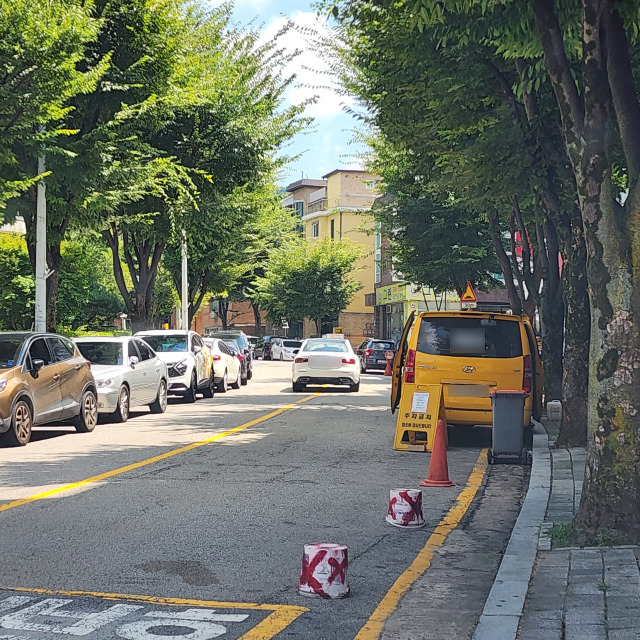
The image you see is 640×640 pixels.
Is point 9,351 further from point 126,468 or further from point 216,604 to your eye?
point 216,604

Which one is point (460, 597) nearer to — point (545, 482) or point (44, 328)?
point (545, 482)

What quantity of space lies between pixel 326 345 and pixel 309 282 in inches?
1885

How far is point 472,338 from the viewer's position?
14.9 metres

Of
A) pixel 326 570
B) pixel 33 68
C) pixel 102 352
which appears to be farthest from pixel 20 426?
pixel 326 570

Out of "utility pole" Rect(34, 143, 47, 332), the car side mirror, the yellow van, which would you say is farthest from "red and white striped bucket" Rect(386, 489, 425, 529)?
"utility pole" Rect(34, 143, 47, 332)

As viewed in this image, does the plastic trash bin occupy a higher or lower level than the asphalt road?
higher

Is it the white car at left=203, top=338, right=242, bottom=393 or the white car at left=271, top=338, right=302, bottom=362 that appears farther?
the white car at left=271, top=338, right=302, bottom=362

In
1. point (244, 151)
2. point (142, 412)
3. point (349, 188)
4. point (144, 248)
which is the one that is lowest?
point (142, 412)

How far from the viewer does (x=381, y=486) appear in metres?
11.1

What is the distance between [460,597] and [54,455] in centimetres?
843

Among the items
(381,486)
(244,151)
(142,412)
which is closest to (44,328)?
(142,412)

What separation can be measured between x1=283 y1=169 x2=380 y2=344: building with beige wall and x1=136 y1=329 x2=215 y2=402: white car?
184 ft

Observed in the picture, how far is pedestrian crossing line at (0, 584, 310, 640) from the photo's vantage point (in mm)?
5648

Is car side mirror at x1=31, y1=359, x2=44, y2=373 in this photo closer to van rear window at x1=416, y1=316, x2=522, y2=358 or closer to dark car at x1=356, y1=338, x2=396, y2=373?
van rear window at x1=416, y1=316, x2=522, y2=358
